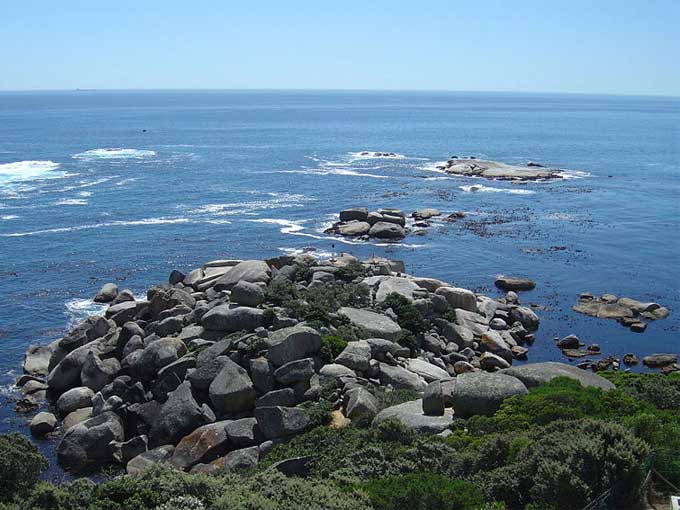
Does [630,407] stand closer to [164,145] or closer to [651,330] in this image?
[651,330]

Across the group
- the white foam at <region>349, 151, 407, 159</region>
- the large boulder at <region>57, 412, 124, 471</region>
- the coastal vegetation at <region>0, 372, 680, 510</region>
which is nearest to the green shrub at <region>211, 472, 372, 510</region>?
the coastal vegetation at <region>0, 372, 680, 510</region>

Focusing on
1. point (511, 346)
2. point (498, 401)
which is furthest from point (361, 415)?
point (511, 346)

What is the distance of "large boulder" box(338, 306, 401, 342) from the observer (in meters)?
37.5

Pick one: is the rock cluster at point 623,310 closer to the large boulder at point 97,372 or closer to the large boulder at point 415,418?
the large boulder at point 415,418

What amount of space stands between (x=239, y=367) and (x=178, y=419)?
3411 mm

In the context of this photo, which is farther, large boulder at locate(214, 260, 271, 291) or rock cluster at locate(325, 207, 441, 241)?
rock cluster at locate(325, 207, 441, 241)

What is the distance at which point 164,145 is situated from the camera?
13900 cm

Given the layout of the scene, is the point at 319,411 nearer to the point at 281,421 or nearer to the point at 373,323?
the point at 281,421

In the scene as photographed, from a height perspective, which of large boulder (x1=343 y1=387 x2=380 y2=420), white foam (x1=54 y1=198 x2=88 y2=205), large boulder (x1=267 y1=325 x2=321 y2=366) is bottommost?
white foam (x1=54 y1=198 x2=88 y2=205)

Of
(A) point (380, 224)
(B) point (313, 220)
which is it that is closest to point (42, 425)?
(A) point (380, 224)

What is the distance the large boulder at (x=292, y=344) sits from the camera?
1248 inches

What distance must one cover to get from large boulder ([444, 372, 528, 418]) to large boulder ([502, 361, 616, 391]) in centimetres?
189

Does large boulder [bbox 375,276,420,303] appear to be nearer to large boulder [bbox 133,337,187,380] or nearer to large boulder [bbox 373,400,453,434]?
large boulder [bbox 133,337,187,380]

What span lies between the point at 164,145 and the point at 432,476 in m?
129
